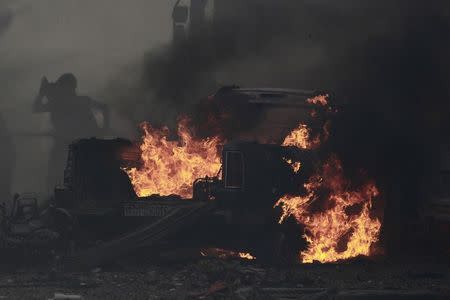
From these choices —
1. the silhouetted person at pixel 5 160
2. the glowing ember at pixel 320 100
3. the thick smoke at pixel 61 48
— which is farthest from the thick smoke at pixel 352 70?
the silhouetted person at pixel 5 160

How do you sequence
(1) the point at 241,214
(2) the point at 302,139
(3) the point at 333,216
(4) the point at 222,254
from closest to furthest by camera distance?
(1) the point at 241,214, (3) the point at 333,216, (4) the point at 222,254, (2) the point at 302,139

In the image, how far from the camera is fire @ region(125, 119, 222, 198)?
21.5 meters

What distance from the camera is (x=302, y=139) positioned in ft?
65.9

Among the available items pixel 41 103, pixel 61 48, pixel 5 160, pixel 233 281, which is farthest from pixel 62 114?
pixel 233 281

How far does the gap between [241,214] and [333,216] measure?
2.17m

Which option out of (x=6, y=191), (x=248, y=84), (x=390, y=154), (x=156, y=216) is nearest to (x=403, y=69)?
(x=390, y=154)

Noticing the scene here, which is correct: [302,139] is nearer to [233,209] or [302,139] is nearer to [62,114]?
[233,209]

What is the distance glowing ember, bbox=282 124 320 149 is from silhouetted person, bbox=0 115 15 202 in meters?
17.5

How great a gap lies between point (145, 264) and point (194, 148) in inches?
216

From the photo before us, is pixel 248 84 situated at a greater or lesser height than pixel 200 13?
lesser

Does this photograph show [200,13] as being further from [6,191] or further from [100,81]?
[6,191]

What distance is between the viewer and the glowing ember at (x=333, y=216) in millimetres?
18422

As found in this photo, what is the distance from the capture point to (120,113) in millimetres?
35750

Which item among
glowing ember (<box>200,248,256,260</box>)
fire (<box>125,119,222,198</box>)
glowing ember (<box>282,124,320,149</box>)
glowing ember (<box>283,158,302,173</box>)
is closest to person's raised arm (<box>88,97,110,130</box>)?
fire (<box>125,119,222,198</box>)
